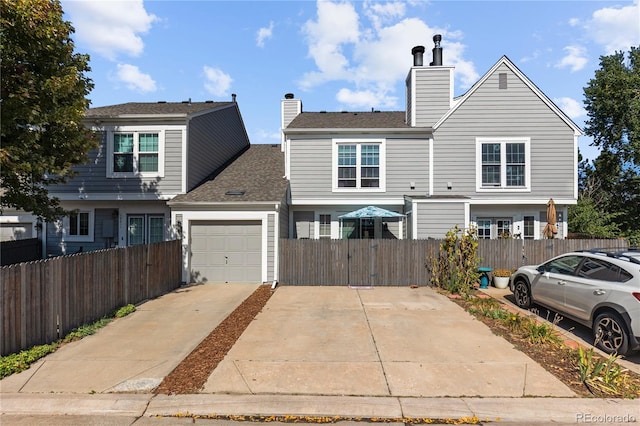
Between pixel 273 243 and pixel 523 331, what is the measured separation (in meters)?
7.64

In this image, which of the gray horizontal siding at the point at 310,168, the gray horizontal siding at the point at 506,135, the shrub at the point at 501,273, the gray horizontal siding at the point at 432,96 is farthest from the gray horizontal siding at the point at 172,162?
the shrub at the point at 501,273

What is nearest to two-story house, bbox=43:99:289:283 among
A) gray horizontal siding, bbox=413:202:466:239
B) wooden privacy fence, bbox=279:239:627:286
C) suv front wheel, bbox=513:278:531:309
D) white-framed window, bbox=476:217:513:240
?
wooden privacy fence, bbox=279:239:627:286

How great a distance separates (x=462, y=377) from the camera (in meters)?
4.74

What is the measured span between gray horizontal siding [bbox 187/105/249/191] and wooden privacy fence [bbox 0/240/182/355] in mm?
4665

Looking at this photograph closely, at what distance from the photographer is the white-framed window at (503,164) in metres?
13.4

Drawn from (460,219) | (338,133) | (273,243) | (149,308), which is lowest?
(149,308)

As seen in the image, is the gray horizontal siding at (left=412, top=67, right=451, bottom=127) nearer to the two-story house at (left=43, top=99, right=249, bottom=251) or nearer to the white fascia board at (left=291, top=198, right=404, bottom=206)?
the white fascia board at (left=291, top=198, right=404, bottom=206)

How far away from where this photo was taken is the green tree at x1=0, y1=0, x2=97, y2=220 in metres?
7.15

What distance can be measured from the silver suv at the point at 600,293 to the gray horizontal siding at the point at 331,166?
6.63 meters

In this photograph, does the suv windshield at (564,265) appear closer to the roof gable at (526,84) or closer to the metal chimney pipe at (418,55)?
the roof gable at (526,84)

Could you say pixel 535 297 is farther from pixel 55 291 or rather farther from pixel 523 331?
pixel 55 291

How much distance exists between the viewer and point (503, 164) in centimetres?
1347

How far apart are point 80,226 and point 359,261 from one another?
447 inches

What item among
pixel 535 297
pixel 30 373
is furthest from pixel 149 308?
pixel 535 297
